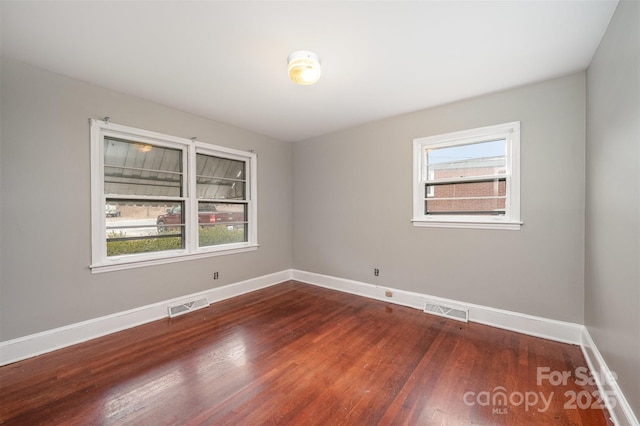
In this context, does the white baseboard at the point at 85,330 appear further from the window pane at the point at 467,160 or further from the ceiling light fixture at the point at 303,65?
the window pane at the point at 467,160

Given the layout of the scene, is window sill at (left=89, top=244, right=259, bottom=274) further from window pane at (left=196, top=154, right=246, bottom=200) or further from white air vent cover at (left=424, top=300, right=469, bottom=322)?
white air vent cover at (left=424, top=300, right=469, bottom=322)

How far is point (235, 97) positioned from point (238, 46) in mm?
984

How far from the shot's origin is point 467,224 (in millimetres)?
3123

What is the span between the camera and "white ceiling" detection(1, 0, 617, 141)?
1.74 m

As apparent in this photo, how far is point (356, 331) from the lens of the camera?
2850mm

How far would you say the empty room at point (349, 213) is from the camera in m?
1.74

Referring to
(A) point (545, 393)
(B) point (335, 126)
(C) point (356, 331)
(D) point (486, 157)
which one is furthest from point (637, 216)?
(B) point (335, 126)

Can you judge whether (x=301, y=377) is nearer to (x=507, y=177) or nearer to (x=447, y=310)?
(x=447, y=310)

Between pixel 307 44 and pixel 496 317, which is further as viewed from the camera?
pixel 496 317

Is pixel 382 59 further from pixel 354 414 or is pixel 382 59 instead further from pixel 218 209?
pixel 218 209

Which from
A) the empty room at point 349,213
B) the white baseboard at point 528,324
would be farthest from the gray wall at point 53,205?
the white baseboard at point 528,324

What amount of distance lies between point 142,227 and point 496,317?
4291 mm

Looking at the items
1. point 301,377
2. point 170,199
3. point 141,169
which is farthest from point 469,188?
point 141,169

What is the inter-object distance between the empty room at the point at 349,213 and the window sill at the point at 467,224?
0.02 m
